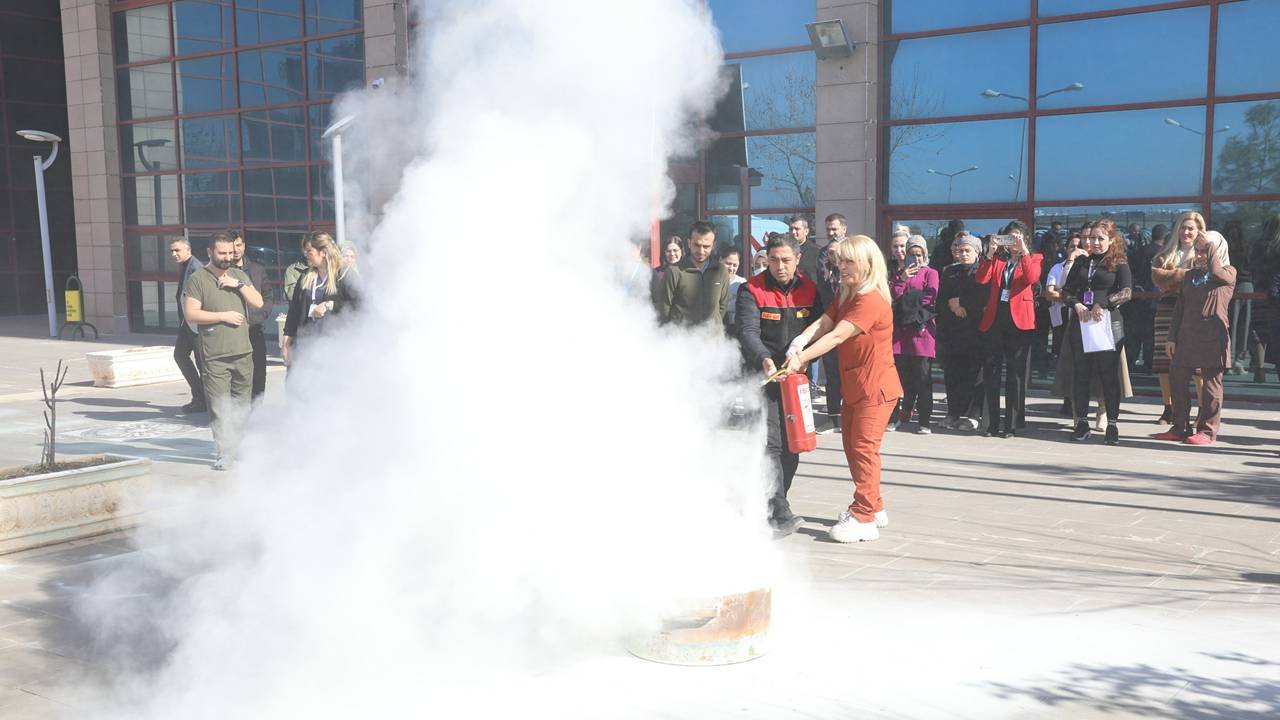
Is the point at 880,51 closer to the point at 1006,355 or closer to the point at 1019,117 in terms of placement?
the point at 1019,117

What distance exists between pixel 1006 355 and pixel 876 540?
443 cm

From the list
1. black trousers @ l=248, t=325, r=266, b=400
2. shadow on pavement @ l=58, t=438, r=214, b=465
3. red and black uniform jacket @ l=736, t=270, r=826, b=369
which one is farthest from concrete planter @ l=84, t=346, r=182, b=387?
red and black uniform jacket @ l=736, t=270, r=826, b=369

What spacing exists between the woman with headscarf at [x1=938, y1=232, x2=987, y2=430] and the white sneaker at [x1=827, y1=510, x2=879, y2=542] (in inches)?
175

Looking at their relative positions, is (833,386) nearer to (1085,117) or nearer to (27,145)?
(1085,117)

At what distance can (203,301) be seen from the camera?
8.67 m

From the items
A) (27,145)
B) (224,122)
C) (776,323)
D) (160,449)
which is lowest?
(160,449)

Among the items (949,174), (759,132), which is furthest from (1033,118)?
(759,132)

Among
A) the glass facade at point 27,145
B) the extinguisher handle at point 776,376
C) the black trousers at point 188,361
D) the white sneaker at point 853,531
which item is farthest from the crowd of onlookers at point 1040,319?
the glass facade at point 27,145

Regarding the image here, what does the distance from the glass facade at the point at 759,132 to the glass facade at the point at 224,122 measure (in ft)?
22.6

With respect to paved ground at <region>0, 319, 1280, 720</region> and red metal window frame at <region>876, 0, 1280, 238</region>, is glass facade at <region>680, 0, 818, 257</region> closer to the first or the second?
red metal window frame at <region>876, 0, 1280, 238</region>

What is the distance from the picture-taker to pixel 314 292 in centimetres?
900

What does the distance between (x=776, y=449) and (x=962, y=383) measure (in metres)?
4.73

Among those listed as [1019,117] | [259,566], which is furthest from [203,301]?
[1019,117]

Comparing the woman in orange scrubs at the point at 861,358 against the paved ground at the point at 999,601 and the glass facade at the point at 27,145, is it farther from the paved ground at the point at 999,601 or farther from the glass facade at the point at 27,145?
the glass facade at the point at 27,145
